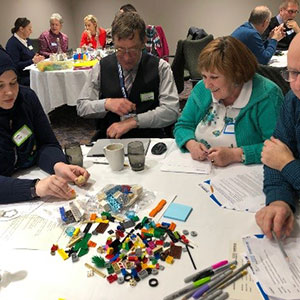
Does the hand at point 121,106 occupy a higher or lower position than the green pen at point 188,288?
higher

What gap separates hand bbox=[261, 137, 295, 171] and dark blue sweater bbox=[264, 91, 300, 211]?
0.02 meters

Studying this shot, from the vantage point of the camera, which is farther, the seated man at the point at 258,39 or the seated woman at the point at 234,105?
the seated man at the point at 258,39

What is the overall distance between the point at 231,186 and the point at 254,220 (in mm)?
224

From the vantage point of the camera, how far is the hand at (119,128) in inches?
76.5

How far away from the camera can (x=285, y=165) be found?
1.20 m

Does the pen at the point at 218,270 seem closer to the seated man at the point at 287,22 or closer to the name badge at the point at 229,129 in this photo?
the name badge at the point at 229,129

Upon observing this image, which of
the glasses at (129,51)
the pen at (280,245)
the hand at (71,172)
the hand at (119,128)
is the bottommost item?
the hand at (119,128)

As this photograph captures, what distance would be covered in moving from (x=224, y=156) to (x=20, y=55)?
458 centimetres

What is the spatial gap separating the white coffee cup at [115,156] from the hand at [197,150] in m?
0.33

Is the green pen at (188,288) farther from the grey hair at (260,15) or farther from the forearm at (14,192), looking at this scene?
the grey hair at (260,15)

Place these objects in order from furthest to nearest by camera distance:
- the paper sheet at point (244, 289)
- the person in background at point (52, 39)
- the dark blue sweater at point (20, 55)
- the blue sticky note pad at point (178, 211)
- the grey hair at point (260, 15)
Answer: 1. the person in background at point (52, 39)
2. the dark blue sweater at point (20, 55)
3. the grey hair at point (260, 15)
4. the blue sticky note pad at point (178, 211)
5. the paper sheet at point (244, 289)

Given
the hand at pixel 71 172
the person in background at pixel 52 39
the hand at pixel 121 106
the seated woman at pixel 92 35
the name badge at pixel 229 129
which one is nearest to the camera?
the hand at pixel 71 172

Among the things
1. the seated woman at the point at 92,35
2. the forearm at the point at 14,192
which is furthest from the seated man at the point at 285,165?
the seated woman at the point at 92,35

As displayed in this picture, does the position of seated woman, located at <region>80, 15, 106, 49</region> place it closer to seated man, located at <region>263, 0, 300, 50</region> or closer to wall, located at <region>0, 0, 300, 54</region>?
wall, located at <region>0, 0, 300, 54</region>
